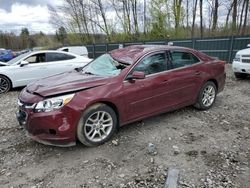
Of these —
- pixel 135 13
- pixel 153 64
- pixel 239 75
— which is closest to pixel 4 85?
pixel 153 64

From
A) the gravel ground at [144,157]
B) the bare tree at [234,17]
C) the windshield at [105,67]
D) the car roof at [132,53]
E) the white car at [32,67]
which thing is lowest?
the gravel ground at [144,157]

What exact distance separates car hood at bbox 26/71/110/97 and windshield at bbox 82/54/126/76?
255 millimetres

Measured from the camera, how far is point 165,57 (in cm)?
482

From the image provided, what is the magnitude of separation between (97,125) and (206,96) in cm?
284

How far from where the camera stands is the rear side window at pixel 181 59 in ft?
16.2

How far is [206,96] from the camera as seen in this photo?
561 centimetres

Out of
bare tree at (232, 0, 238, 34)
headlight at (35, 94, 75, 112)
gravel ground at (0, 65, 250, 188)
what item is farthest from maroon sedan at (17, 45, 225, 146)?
bare tree at (232, 0, 238, 34)

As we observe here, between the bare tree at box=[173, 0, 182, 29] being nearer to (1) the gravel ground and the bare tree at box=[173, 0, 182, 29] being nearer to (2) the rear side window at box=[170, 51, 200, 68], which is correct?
(2) the rear side window at box=[170, 51, 200, 68]

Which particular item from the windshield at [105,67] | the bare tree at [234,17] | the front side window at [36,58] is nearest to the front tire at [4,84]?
the front side window at [36,58]

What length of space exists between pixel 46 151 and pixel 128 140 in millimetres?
1313

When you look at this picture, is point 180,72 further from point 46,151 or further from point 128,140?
point 46,151

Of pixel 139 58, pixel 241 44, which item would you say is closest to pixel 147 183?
pixel 139 58

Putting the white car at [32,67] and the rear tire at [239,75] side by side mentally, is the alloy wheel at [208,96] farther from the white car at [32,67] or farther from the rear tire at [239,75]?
the white car at [32,67]

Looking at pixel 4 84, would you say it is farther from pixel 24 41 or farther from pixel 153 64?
pixel 24 41
